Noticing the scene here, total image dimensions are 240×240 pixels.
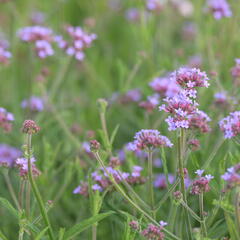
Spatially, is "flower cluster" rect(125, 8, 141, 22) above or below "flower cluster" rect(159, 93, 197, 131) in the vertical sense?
above

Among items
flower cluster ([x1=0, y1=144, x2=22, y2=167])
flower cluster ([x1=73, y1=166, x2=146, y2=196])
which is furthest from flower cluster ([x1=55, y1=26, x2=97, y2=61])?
flower cluster ([x1=73, y1=166, x2=146, y2=196])

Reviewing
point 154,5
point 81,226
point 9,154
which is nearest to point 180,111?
point 81,226

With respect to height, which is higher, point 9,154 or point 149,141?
point 9,154

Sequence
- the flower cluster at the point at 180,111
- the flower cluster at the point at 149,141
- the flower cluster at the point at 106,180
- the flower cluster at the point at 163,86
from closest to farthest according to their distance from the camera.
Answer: the flower cluster at the point at 180,111
the flower cluster at the point at 149,141
the flower cluster at the point at 106,180
the flower cluster at the point at 163,86

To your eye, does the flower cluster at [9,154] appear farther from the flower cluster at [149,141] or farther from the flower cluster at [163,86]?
the flower cluster at [149,141]

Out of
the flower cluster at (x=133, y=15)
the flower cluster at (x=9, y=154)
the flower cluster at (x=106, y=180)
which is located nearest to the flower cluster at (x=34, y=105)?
the flower cluster at (x=9, y=154)

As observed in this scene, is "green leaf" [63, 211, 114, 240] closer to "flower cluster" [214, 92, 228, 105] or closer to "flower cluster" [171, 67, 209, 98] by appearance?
"flower cluster" [171, 67, 209, 98]

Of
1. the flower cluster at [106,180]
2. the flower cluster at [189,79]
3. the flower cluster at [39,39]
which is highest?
the flower cluster at [39,39]

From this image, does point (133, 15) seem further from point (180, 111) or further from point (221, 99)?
point (180, 111)

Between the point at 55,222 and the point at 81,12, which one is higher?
the point at 81,12

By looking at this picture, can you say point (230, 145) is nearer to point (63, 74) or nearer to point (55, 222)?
point (55, 222)

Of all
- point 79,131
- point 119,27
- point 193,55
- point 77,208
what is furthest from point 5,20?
point 77,208
